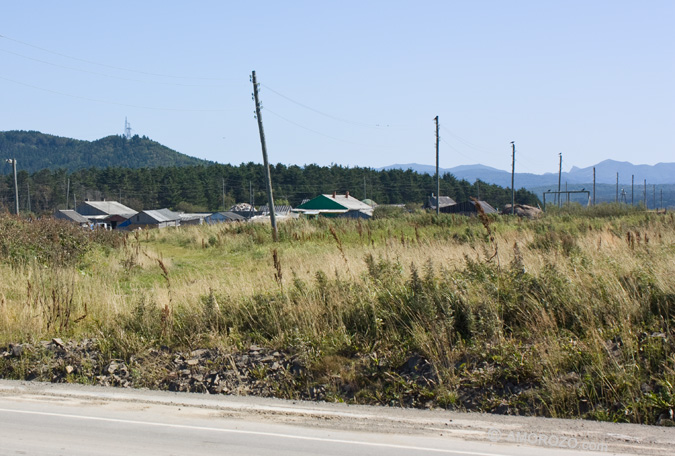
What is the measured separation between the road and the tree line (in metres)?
106

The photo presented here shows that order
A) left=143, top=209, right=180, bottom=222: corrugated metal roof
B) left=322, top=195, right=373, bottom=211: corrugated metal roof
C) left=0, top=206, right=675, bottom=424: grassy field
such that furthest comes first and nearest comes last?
left=322, top=195, right=373, bottom=211: corrugated metal roof, left=143, top=209, right=180, bottom=222: corrugated metal roof, left=0, top=206, right=675, bottom=424: grassy field

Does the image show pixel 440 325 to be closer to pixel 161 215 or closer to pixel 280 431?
pixel 280 431

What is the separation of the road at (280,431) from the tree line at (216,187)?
105582 mm

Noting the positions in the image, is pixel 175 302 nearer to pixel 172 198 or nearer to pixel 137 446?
pixel 137 446

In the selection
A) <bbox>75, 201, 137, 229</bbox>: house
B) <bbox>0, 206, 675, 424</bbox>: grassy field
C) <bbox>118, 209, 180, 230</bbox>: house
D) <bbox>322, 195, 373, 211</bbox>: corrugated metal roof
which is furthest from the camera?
<bbox>75, 201, 137, 229</bbox>: house

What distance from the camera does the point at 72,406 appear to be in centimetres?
651

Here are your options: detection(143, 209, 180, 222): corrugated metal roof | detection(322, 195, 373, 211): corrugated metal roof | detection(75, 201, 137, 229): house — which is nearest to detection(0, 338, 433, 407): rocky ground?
detection(143, 209, 180, 222): corrugated metal roof

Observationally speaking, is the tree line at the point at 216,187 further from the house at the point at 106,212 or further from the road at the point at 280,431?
the road at the point at 280,431

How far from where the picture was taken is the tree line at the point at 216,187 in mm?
111938

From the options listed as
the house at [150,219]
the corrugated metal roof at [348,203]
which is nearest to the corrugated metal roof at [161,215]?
the house at [150,219]

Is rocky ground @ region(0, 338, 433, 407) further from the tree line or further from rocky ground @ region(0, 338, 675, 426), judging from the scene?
the tree line

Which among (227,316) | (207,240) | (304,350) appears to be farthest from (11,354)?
(207,240)

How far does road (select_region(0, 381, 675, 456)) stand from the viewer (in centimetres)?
513

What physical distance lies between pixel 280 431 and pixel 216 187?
119172 mm
